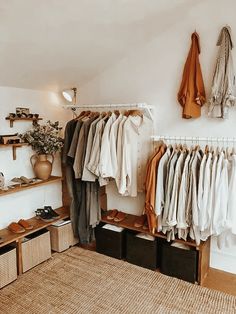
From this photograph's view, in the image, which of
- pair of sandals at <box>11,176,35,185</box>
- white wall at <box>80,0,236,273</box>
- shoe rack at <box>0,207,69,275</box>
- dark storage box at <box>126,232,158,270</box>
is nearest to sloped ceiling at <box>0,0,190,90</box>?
white wall at <box>80,0,236,273</box>

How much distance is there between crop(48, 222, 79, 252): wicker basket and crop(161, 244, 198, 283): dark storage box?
3.65 ft

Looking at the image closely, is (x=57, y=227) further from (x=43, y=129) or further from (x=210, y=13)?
(x=210, y=13)

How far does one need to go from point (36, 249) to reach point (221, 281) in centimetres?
186

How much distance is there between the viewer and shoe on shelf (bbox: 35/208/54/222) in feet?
10.1

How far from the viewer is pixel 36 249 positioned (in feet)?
9.45

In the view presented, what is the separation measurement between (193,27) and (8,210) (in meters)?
2.66

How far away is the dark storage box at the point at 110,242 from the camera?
3.02 m

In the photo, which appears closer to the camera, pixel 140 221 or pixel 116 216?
pixel 140 221

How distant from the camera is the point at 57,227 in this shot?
3090mm

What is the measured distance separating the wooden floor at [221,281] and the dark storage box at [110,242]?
2.99ft

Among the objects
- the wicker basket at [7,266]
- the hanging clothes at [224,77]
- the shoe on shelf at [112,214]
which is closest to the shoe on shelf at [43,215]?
the wicker basket at [7,266]

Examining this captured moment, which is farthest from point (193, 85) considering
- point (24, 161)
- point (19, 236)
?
point (19, 236)

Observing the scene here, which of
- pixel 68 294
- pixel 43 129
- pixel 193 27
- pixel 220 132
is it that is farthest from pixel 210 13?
pixel 68 294

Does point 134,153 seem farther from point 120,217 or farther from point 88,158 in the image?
point 120,217
